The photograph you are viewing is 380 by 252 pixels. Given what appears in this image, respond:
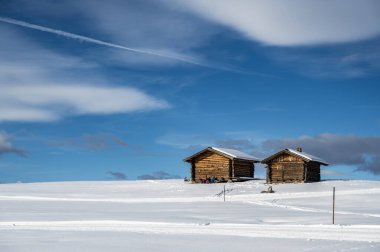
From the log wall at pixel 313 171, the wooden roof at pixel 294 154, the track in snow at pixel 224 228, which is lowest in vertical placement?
the track in snow at pixel 224 228

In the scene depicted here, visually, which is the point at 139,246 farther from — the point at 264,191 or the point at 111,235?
the point at 264,191

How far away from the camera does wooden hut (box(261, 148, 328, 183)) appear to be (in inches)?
2110

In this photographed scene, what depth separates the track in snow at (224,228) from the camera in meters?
18.7

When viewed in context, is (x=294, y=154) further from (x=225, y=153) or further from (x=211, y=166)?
A: (x=211, y=166)

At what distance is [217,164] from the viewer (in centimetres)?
5806

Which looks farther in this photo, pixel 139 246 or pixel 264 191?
pixel 264 191

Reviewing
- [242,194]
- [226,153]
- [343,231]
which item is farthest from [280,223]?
[226,153]

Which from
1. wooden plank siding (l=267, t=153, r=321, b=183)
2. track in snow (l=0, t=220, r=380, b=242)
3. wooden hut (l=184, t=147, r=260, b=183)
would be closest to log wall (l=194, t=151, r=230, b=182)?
wooden hut (l=184, t=147, r=260, b=183)

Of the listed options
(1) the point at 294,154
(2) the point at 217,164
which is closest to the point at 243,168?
(2) the point at 217,164

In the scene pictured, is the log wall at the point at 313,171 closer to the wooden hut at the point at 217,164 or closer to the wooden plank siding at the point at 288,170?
the wooden plank siding at the point at 288,170

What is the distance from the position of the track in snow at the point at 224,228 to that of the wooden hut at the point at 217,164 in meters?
34.2

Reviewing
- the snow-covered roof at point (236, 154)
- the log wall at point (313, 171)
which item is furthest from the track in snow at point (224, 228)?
the snow-covered roof at point (236, 154)

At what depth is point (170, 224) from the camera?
22.9 metres

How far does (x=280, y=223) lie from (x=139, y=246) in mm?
9629
